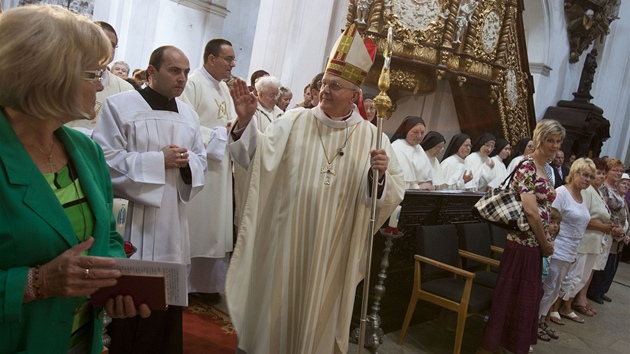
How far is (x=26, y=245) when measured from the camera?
151cm

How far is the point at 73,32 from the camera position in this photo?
1576 millimetres

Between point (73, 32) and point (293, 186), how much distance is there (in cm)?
193

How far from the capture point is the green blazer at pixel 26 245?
4.87ft

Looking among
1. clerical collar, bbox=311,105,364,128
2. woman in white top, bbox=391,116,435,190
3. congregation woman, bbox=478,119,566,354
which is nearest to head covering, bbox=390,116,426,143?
woman in white top, bbox=391,116,435,190

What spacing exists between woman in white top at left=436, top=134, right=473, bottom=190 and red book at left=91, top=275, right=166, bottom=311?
6456 mm

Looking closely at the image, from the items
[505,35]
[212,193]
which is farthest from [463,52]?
[212,193]

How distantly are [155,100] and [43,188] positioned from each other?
6.34 ft

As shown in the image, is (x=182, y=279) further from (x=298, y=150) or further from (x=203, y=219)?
(x=203, y=219)

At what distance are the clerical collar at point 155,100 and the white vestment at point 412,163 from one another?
4002 mm

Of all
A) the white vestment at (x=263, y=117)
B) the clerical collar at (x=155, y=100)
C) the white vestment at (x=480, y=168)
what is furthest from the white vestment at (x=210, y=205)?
the white vestment at (x=480, y=168)

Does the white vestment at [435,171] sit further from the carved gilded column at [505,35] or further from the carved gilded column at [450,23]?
the carved gilded column at [505,35]

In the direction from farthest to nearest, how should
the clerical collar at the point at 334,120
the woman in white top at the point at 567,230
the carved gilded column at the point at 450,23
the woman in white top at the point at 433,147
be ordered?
the carved gilded column at the point at 450,23 → the woman in white top at the point at 433,147 → the woman in white top at the point at 567,230 → the clerical collar at the point at 334,120

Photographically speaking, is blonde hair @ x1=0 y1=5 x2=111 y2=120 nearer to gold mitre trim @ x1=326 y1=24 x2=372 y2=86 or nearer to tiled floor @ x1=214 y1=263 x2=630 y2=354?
gold mitre trim @ x1=326 y1=24 x2=372 y2=86

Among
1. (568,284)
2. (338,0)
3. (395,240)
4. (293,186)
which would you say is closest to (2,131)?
(293,186)
